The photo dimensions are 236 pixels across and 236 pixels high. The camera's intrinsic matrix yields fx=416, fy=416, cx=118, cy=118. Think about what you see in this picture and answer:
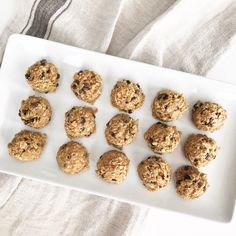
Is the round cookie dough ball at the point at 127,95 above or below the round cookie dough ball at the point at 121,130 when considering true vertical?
above

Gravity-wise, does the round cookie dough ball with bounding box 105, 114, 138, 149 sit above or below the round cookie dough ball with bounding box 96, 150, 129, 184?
above

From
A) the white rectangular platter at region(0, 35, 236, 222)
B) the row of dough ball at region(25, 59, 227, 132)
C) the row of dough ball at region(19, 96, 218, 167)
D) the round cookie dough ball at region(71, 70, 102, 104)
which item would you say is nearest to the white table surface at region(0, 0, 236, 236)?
the white rectangular platter at region(0, 35, 236, 222)

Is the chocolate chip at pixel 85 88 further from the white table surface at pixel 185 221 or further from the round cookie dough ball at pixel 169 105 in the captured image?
the white table surface at pixel 185 221

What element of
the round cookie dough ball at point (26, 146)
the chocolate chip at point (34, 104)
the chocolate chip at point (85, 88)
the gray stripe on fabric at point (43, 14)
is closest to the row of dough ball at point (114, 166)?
the round cookie dough ball at point (26, 146)

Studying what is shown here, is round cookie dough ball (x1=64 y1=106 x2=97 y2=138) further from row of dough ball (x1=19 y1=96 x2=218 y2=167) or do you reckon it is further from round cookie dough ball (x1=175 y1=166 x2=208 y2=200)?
round cookie dough ball (x1=175 y1=166 x2=208 y2=200)

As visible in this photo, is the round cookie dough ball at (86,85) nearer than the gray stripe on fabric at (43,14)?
Yes
